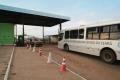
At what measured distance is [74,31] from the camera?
18031 millimetres

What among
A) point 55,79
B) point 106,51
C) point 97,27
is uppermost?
point 97,27

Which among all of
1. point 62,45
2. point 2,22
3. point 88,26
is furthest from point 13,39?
point 88,26

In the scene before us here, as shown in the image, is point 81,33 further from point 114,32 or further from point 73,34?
point 114,32

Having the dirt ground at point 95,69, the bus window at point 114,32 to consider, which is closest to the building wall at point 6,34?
the dirt ground at point 95,69

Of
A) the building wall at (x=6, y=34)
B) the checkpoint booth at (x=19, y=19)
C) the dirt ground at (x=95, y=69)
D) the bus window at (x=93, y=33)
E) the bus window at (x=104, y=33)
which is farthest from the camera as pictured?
the building wall at (x=6, y=34)

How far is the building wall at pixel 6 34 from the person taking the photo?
1294 inches

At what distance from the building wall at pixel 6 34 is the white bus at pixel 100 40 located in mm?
18211

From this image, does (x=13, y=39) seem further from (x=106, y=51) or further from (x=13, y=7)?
(x=106, y=51)

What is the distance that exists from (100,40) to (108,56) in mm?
1431

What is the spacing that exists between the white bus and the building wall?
59.7ft

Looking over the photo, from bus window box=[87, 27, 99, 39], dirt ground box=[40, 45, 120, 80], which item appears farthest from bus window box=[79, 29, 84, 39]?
dirt ground box=[40, 45, 120, 80]

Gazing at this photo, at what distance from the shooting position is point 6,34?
109ft

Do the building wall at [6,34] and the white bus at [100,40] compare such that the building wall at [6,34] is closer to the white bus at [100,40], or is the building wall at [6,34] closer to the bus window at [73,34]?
the bus window at [73,34]

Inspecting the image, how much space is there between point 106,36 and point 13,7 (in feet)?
54.1
